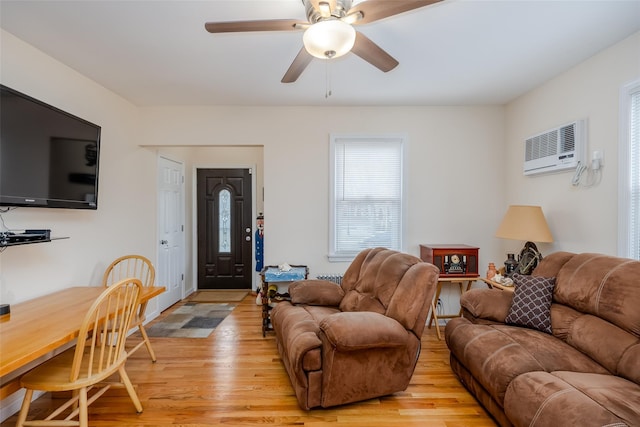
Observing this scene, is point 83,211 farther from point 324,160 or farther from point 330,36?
point 330,36

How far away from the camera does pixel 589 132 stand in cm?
247

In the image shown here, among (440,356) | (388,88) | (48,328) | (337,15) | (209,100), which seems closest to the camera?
(337,15)

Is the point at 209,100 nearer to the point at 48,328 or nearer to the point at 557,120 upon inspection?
the point at 48,328

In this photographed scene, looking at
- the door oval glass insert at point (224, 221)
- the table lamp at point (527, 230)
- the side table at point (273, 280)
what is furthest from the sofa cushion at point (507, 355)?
the door oval glass insert at point (224, 221)

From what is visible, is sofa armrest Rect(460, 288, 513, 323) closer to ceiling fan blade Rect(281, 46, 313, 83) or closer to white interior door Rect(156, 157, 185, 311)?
ceiling fan blade Rect(281, 46, 313, 83)

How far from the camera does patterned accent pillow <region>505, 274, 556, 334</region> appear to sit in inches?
84.0

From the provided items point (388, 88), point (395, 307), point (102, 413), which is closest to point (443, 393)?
point (395, 307)

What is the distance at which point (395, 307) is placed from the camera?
2135mm

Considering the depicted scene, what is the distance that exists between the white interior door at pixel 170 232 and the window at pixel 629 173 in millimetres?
4534

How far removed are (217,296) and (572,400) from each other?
4.37 meters

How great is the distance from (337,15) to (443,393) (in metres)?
2.54

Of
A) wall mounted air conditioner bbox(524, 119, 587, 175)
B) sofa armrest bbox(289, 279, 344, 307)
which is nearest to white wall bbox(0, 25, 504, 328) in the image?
wall mounted air conditioner bbox(524, 119, 587, 175)

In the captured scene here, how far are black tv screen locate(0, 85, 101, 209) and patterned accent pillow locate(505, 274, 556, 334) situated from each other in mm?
3428

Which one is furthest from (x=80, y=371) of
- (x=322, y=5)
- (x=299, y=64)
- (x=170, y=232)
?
(x=170, y=232)
